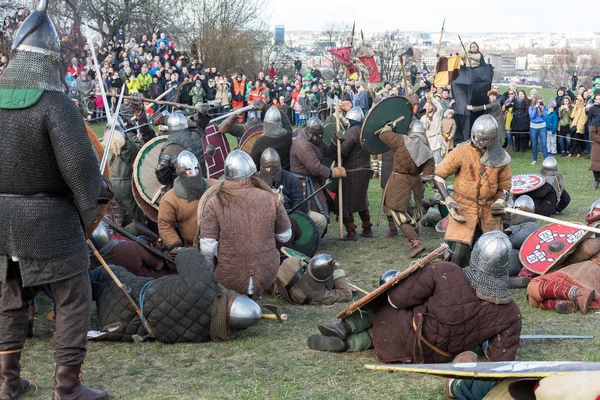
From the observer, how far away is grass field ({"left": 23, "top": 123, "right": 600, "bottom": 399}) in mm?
4348

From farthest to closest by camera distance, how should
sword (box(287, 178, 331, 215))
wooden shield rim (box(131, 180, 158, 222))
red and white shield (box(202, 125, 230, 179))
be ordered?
red and white shield (box(202, 125, 230, 179)), sword (box(287, 178, 331, 215)), wooden shield rim (box(131, 180, 158, 222))

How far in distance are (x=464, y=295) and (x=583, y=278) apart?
6.81ft

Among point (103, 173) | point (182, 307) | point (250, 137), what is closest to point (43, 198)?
point (103, 173)

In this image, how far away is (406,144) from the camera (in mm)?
8312

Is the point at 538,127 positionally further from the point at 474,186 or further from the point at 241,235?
the point at 241,235

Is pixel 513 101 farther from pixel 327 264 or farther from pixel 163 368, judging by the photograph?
pixel 163 368

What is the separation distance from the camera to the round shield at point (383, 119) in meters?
8.45

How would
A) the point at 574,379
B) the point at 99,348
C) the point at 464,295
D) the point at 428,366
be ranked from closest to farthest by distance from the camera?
the point at 574,379
the point at 428,366
the point at 464,295
the point at 99,348

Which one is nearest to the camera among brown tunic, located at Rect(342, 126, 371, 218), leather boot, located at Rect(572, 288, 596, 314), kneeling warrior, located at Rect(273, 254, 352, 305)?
leather boot, located at Rect(572, 288, 596, 314)

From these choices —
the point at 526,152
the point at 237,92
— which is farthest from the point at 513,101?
the point at 237,92

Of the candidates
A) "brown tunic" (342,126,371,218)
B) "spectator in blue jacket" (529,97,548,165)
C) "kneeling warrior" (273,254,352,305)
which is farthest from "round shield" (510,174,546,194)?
"spectator in blue jacket" (529,97,548,165)

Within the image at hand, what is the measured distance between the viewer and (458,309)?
4.45 m

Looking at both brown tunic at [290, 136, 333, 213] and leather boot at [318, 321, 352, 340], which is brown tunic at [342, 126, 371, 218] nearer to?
brown tunic at [290, 136, 333, 213]

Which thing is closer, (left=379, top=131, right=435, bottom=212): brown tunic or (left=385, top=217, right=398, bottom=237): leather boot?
(left=379, top=131, right=435, bottom=212): brown tunic
